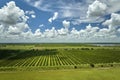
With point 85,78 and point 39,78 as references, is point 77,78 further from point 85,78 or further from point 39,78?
point 39,78

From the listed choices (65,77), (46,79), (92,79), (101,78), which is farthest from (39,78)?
(101,78)

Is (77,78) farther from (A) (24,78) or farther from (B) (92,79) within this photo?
(A) (24,78)

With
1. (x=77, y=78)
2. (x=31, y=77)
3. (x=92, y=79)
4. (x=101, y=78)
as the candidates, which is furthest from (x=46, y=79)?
(x=101, y=78)

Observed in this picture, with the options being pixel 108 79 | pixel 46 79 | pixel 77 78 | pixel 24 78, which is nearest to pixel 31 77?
pixel 24 78

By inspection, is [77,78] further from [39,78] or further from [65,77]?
[39,78]

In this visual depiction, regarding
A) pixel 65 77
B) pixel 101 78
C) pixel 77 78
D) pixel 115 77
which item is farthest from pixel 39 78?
pixel 115 77

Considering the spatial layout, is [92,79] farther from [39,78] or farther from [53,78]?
[39,78]
